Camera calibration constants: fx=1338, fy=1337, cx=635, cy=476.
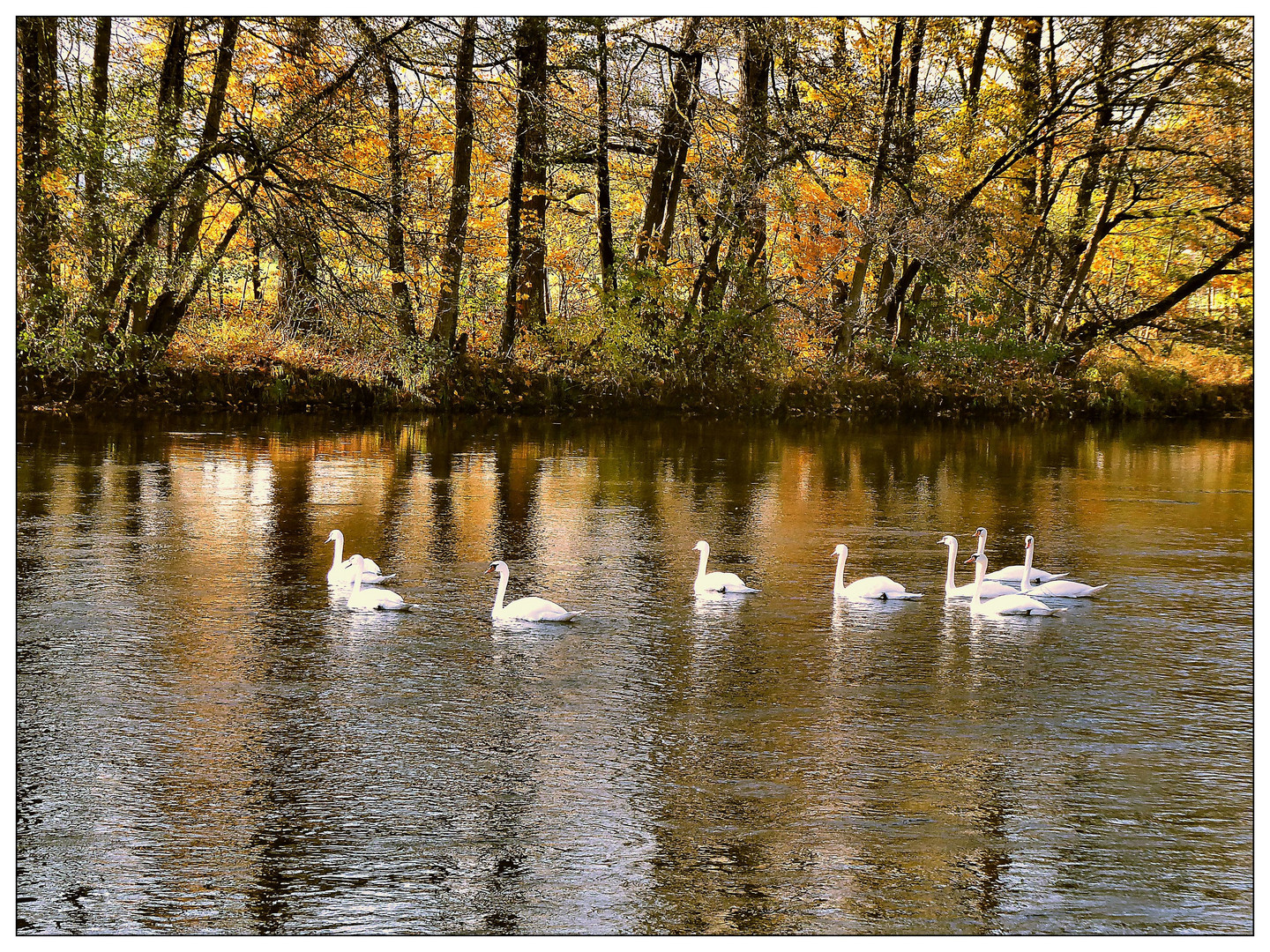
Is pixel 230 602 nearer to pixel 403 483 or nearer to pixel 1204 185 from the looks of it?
pixel 403 483

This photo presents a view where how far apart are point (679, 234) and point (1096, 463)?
46.5 ft

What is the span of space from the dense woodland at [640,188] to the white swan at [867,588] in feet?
39.1

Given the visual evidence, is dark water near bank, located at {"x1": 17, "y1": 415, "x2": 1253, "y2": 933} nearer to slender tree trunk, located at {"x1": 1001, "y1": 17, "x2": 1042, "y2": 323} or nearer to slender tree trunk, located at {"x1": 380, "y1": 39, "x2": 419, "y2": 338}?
slender tree trunk, located at {"x1": 380, "y1": 39, "x2": 419, "y2": 338}

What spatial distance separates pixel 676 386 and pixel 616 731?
26616 millimetres

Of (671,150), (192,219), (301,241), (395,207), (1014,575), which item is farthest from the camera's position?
(671,150)

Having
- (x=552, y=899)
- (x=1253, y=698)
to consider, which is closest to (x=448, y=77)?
(x=1253, y=698)

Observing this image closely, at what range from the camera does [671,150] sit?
34.4 meters

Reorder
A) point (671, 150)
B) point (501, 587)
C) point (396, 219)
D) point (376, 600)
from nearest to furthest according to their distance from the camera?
point (501, 587) → point (376, 600) → point (396, 219) → point (671, 150)

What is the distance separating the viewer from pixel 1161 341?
3972 cm

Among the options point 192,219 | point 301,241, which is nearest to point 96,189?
point 192,219

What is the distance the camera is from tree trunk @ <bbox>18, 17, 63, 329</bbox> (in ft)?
68.8

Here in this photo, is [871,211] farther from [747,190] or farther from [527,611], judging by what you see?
[527,611]

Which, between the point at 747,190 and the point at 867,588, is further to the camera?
the point at 747,190

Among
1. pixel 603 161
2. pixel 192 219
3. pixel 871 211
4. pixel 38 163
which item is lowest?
pixel 192 219
